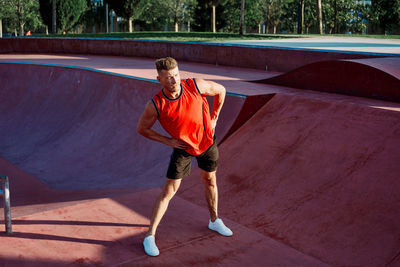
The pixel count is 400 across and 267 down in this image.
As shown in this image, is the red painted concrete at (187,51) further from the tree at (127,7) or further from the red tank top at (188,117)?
the tree at (127,7)

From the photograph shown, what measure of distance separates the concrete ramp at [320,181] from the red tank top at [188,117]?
127cm

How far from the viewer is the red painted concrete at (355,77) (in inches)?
259

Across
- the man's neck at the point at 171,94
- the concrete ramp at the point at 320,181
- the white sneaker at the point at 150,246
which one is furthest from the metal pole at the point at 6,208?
the concrete ramp at the point at 320,181

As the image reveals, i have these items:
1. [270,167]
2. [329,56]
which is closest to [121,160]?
[270,167]

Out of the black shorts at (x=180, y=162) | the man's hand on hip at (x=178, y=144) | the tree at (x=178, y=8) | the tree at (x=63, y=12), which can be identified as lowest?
the black shorts at (x=180, y=162)

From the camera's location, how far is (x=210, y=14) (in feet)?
133

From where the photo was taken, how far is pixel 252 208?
4.67 m

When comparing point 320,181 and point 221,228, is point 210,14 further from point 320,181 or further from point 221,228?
point 221,228

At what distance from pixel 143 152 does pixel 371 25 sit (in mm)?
42297

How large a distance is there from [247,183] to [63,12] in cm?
3509

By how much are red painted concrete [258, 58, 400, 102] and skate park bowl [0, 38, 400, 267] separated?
0.07 feet

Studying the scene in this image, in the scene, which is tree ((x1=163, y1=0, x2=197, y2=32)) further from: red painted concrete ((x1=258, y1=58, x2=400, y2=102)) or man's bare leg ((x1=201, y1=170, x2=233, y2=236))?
man's bare leg ((x1=201, y1=170, x2=233, y2=236))

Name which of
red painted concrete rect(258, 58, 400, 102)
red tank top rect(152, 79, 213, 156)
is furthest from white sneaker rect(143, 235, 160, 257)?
red painted concrete rect(258, 58, 400, 102)

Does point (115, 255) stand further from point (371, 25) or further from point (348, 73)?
point (371, 25)
